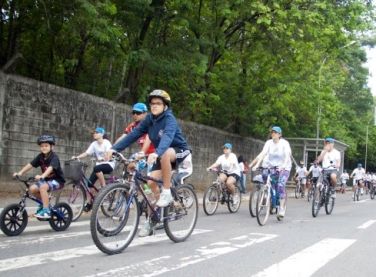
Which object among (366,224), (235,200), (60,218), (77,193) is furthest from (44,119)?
(366,224)

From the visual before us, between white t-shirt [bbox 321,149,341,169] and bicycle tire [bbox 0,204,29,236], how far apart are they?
8257 mm

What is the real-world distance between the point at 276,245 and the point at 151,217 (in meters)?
2.00

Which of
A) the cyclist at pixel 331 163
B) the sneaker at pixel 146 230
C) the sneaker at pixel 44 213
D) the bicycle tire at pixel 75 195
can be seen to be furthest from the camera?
the cyclist at pixel 331 163

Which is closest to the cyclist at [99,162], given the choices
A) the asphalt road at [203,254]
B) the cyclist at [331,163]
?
A: the asphalt road at [203,254]

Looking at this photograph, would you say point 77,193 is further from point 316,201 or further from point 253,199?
point 316,201

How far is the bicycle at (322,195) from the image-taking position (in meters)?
12.6

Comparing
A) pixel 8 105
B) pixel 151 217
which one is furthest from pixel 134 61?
pixel 151 217

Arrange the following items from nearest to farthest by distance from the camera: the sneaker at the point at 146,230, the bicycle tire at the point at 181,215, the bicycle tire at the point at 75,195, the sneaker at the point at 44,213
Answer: the sneaker at the point at 146,230 < the bicycle tire at the point at 181,215 < the sneaker at the point at 44,213 < the bicycle tire at the point at 75,195

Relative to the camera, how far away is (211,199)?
12.3 metres

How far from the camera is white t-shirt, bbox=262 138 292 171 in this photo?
10.9 meters

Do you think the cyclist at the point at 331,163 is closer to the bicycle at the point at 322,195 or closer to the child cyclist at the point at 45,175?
the bicycle at the point at 322,195

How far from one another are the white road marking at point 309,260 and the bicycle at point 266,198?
78.1 inches

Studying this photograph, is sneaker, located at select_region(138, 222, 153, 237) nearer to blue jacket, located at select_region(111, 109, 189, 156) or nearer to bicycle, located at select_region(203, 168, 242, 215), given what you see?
blue jacket, located at select_region(111, 109, 189, 156)

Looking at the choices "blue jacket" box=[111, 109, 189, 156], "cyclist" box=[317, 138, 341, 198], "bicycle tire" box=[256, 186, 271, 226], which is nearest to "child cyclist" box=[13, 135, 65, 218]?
"blue jacket" box=[111, 109, 189, 156]
